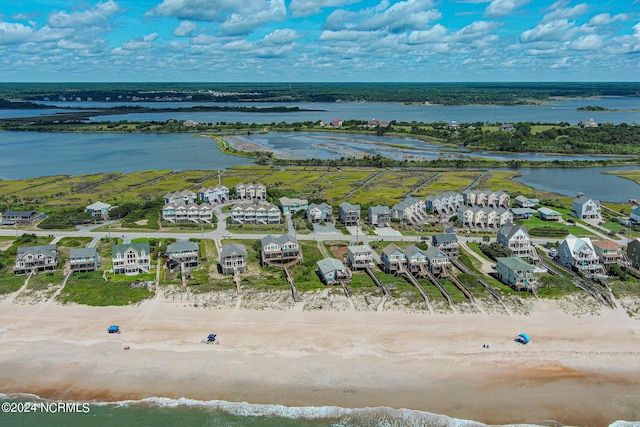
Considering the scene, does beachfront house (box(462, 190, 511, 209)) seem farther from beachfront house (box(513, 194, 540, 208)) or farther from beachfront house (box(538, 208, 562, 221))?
beachfront house (box(538, 208, 562, 221))

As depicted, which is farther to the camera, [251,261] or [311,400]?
[251,261]

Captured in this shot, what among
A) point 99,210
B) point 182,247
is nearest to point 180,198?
point 99,210

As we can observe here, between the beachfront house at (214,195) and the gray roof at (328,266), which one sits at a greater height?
the gray roof at (328,266)

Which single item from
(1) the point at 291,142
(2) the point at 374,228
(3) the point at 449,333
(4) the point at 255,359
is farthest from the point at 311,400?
(1) the point at 291,142

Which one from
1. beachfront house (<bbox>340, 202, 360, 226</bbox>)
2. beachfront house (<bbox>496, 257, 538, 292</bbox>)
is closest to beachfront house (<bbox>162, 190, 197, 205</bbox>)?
beachfront house (<bbox>340, 202, 360, 226</bbox>)

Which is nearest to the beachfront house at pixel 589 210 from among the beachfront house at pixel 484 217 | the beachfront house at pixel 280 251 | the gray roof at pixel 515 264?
the beachfront house at pixel 484 217

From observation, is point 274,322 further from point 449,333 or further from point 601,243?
point 601,243

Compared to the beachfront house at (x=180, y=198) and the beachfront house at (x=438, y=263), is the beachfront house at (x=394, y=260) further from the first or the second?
the beachfront house at (x=180, y=198)
